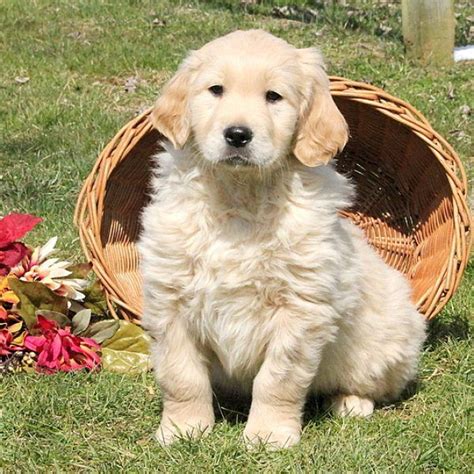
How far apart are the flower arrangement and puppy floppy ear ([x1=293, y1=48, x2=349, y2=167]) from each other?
1.17 meters

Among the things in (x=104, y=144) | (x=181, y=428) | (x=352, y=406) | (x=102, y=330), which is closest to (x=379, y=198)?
(x=352, y=406)

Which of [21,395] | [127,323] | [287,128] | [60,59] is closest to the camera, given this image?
[287,128]

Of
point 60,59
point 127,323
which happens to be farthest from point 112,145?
point 60,59

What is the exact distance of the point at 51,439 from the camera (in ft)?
10.5

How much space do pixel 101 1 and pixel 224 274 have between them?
6.81 meters

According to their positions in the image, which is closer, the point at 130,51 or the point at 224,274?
the point at 224,274

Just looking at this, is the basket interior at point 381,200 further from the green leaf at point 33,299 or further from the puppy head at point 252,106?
the puppy head at point 252,106

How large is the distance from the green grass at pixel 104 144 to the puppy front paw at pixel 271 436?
5 centimetres

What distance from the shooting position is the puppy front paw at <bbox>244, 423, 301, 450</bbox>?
3148 millimetres

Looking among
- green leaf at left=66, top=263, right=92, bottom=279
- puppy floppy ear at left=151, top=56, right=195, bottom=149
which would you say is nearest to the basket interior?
green leaf at left=66, top=263, right=92, bottom=279

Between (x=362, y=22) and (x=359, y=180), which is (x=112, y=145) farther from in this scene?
(x=362, y=22)

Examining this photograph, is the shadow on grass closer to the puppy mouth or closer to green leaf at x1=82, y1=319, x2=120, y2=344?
green leaf at x1=82, y1=319, x2=120, y2=344

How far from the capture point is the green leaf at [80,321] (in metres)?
3.93

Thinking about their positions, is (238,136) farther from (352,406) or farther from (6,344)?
(6,344)
